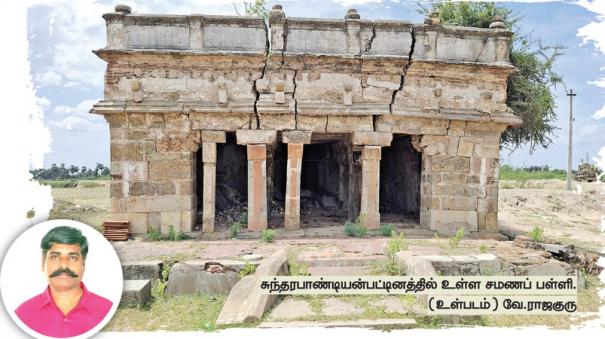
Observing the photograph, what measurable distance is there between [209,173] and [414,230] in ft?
16.3

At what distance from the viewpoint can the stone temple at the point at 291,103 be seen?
10.0 metres

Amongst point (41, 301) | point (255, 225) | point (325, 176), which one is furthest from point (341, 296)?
point (325, 176)

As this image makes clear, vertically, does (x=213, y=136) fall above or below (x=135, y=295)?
above

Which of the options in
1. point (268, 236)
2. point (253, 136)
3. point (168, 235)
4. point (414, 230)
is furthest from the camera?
point (414, 230)

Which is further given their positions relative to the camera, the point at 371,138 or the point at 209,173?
the point at 371,138

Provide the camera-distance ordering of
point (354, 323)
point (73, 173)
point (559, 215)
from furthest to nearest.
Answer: point (73, 173) → point (559, 215) → point (354, 323)

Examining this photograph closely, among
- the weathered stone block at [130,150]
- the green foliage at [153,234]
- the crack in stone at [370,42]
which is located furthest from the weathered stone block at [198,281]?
the crack in stone at [370,42]

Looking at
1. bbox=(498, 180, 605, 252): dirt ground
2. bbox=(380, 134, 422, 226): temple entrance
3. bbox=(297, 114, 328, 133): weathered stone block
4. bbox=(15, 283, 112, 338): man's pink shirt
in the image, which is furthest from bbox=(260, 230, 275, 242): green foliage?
bbox=(498, 180, 605, 252): dirt ground

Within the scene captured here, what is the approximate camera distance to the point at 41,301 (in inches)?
152

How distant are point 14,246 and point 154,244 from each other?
216 inches

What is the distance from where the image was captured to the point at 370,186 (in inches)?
415

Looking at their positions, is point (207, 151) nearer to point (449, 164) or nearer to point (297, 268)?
point (297, 268)

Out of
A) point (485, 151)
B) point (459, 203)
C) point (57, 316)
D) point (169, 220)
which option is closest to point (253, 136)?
point (169, 220)

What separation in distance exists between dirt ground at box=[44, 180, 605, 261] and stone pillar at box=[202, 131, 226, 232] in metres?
0.88
